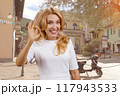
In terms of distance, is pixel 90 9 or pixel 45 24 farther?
pixel 90 9

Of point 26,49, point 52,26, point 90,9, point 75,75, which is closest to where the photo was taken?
point 26,49

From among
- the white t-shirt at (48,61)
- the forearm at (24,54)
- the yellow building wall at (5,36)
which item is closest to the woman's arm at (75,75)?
the white t-shirt at (48,61)

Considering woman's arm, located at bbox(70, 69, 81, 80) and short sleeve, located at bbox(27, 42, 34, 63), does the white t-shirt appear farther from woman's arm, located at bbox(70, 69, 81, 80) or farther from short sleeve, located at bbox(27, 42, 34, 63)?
woman's arm, located at bbox(70, 69, 81, 80)

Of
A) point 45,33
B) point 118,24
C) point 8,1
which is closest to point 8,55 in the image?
point 8,1

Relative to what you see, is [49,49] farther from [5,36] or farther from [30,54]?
[5,36]

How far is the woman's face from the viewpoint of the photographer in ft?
5.53

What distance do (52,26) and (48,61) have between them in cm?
34

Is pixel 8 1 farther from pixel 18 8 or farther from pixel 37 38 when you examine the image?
pixel 37 38

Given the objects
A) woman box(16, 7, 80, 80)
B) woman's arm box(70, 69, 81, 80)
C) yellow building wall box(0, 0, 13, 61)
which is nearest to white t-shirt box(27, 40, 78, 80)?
woman box(16, 7, 80, 80)

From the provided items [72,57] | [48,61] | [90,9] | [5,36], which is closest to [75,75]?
[72,57]

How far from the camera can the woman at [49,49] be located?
5.19 feet

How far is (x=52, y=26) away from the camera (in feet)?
5.55

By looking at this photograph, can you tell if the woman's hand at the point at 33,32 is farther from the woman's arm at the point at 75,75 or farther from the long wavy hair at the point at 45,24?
the woman's arm at the point at 75,75

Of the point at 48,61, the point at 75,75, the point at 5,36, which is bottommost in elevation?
the point at 75,75
